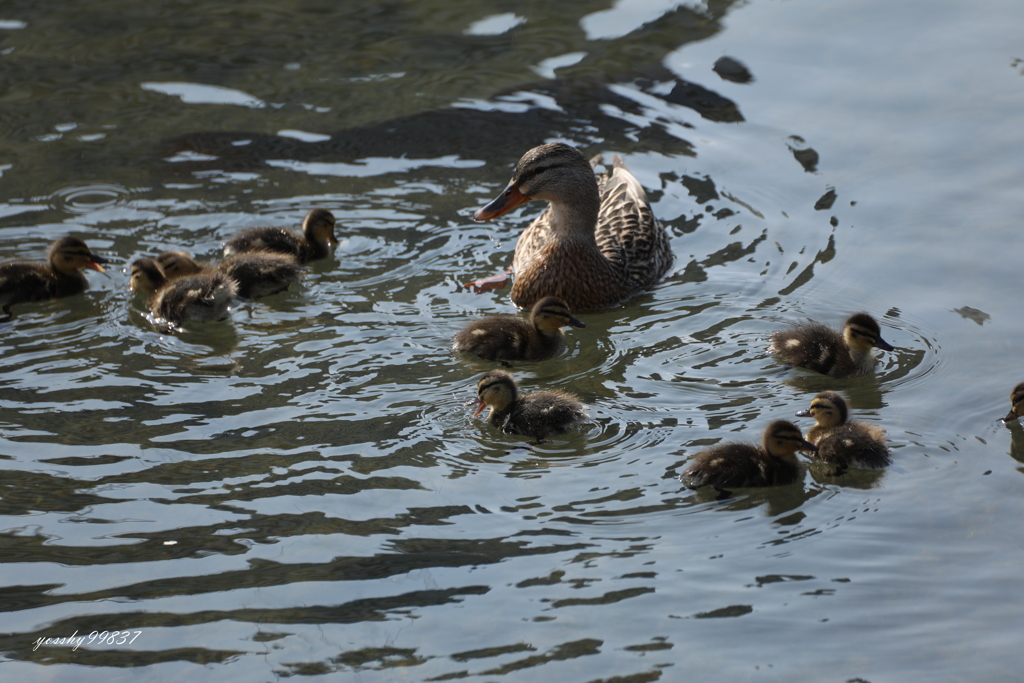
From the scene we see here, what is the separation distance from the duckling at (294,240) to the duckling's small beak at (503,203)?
0.88 m

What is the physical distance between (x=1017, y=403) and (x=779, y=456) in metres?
1.08

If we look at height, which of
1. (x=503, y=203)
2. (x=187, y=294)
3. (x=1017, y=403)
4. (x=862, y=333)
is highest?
(x=503, y=203)

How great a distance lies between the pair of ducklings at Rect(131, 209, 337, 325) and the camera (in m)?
5.71

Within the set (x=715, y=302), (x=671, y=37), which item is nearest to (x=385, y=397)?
(x=715, y=302)

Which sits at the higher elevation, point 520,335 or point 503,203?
point 503,203

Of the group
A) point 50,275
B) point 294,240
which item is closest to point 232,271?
point 294,240

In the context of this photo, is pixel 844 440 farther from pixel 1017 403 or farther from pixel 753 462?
pixel 1017 403

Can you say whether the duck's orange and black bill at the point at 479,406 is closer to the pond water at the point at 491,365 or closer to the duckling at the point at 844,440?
the pond water at the point at 491,365

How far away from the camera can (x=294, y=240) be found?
6.46m

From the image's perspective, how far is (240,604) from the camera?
12.0 ft

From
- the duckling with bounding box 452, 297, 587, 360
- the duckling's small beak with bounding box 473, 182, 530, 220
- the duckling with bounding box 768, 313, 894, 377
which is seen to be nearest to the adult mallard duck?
the duckling's small beak with bounding box 473, 182, 530, 220

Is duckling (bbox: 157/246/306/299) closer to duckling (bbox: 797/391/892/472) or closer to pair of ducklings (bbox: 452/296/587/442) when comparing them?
pair of ducklings (bbox: 452/296/587/442)

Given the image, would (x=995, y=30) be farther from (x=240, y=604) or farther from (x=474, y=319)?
(x=240, y=604)

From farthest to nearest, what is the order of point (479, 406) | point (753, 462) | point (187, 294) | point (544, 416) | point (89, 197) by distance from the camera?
point (89, 197)
point (187, 294)
point (479, 406)
point (544, 416)
point (753, 462)
